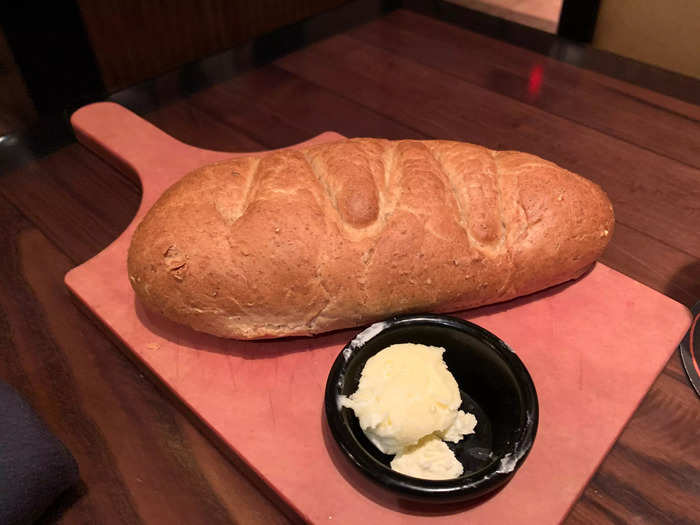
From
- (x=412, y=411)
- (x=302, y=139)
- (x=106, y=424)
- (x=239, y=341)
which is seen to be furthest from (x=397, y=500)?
(x=302, y=139)

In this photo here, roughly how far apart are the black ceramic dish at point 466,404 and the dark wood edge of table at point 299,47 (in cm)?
131

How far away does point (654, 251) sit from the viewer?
58.2 inches

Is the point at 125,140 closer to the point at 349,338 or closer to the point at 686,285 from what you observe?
the point at 349,338

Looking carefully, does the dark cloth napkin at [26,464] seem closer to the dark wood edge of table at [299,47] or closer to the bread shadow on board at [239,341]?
the bread shadow on board at [239,341]

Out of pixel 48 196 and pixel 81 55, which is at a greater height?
pixel 81 55

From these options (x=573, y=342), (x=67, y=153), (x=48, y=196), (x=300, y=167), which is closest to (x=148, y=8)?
(x=67, y=153)

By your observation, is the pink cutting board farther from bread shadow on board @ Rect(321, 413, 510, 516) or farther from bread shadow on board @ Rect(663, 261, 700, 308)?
bread shadow on board @ Rect(663, 261, 700, 308)

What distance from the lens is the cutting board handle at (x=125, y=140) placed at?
5.34 ft

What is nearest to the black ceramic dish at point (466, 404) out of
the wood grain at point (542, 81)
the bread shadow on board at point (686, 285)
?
the bread shadow on board at point (686, 285)

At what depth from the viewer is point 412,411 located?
96cm

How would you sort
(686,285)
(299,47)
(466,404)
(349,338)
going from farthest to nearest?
(299,47)
(686,285)
(349,338)
(466,404)

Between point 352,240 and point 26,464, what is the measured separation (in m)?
0.69

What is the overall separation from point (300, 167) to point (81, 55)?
1240 mm

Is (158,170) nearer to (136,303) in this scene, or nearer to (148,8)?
(136,303)
